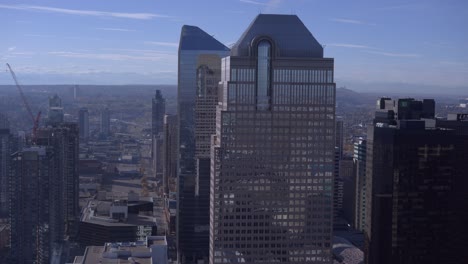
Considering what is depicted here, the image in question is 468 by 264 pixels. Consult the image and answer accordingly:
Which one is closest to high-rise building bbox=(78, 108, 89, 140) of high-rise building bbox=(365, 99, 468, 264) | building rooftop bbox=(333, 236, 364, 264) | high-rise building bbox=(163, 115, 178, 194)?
high-rise building bbox=(163, 115, 178, 194)

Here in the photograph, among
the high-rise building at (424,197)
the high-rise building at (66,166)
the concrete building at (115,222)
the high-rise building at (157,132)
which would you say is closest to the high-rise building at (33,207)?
the high-rise building at (66,166)

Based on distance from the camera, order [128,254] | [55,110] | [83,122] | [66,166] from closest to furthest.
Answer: [128,254]
[66,166]
[55,110]
[83,122]

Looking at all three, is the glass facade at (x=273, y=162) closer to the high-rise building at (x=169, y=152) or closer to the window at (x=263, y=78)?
the window at (x=263, y=78)

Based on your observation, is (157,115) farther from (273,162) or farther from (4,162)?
(273,162)

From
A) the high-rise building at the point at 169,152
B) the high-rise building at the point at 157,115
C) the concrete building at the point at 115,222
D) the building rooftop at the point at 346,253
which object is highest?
the high-rise building at the point at 157,115

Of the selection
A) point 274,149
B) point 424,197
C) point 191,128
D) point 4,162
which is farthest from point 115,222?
point 274,149

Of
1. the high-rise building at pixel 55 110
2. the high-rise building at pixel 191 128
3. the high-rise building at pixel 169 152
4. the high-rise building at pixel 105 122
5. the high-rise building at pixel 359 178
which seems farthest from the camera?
the high-rise building at pixel 105 122
